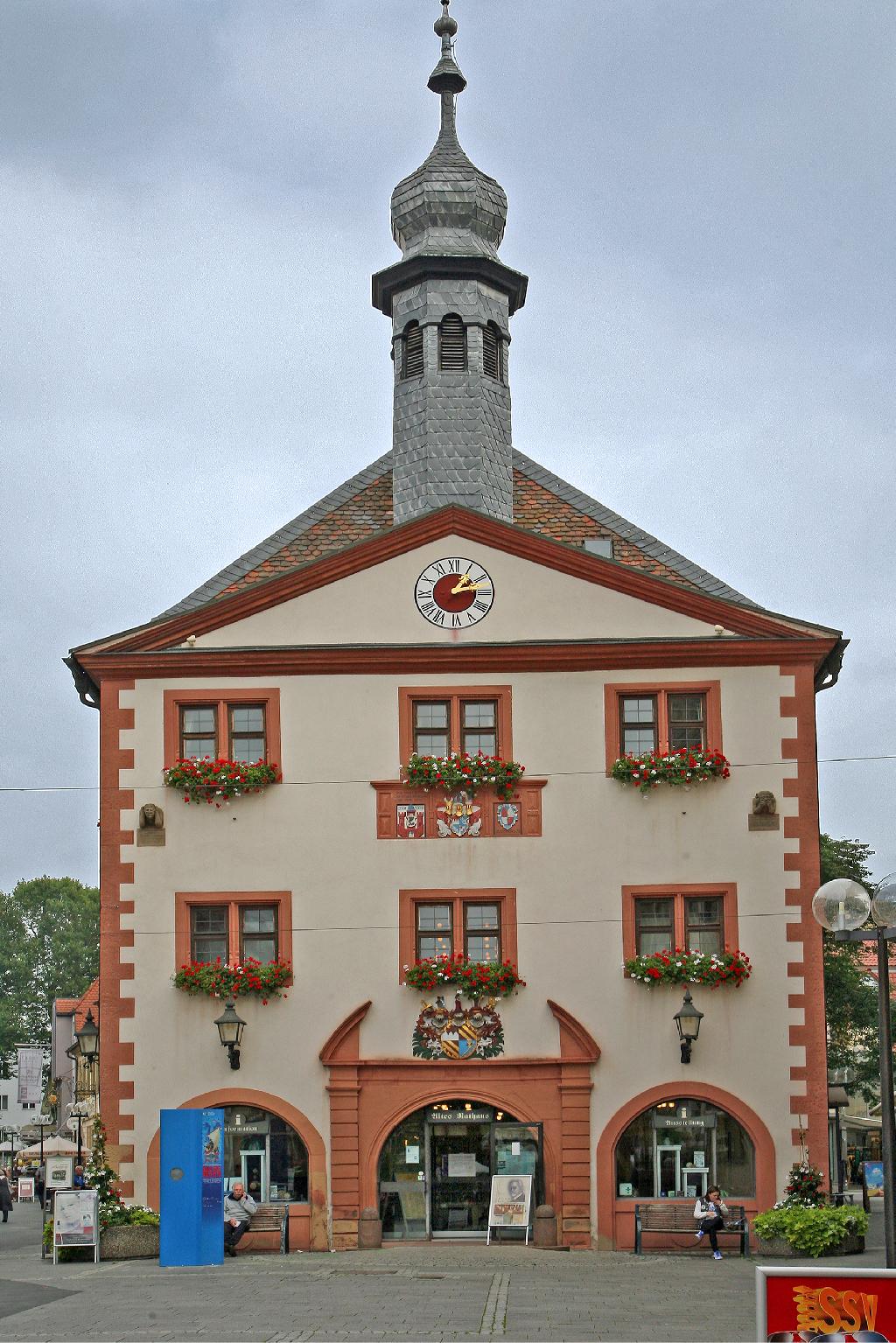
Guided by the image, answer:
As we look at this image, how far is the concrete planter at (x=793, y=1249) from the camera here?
26.5 m

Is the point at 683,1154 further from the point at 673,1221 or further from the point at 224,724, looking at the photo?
the point at 224,724

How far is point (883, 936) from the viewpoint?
16312mm

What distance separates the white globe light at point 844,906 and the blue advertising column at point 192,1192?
11367 mm

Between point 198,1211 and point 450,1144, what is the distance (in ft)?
15.1

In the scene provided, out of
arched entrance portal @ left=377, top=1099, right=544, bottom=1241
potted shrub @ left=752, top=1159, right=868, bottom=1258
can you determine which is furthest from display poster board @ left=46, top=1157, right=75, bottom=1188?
potted shrub @ left=752, top=1159, right=868, bottom=1258

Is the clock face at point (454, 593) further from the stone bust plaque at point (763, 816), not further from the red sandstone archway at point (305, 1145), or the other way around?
the red sandstone archway at point (305, 1145)

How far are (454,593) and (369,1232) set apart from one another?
385 inches

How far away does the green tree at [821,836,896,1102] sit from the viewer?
4622 cm

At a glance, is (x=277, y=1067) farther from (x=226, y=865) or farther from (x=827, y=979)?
(x=827, y=979)

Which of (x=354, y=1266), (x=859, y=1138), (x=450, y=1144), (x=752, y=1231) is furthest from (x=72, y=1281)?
(x=859, y=1138)

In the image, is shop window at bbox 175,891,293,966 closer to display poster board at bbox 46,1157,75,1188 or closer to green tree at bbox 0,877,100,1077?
display poster board at bbox 46,1157,75,1188

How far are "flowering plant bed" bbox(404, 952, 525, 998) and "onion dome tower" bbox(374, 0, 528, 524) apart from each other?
769cm

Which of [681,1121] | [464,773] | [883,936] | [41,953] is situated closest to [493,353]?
[464,773]

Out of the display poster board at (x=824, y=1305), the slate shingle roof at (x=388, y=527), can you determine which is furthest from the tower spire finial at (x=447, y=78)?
the display poster board at (x=824, y=1305)
